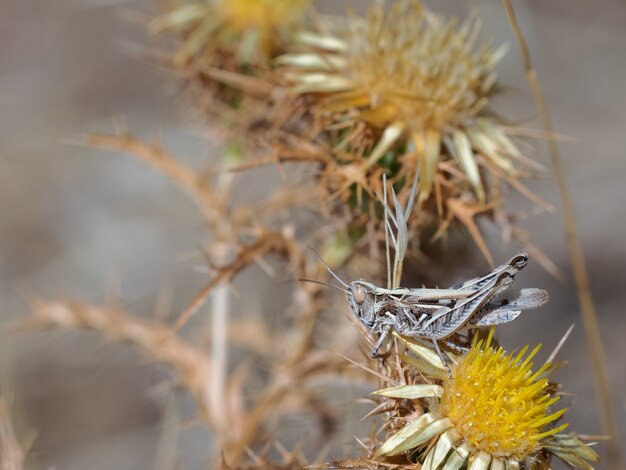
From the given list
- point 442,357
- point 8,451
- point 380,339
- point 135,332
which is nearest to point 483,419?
A: point 442,357

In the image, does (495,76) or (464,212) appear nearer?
(464,212)

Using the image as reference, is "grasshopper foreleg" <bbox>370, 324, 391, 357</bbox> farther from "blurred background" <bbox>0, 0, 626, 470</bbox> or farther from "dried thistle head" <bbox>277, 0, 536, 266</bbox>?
"blurred background" <bbox>0, 0, 626, 470</bbox>

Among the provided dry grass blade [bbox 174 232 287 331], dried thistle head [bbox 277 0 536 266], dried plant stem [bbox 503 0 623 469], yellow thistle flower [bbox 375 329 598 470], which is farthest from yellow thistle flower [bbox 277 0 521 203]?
yellow thistle flower [bbox 375 329 598 470]

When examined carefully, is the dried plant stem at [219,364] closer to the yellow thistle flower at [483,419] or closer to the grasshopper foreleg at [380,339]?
the grasshopper foreleg at [380,339]

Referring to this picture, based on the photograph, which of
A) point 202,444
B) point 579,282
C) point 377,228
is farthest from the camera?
point 202,444

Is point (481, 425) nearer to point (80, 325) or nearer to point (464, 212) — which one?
point (464, 212)

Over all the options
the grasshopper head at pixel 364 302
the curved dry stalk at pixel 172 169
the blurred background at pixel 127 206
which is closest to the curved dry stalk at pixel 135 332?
the curved dry stalk at pixel 172 169

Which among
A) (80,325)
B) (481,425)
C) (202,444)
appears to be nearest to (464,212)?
(481,425)
